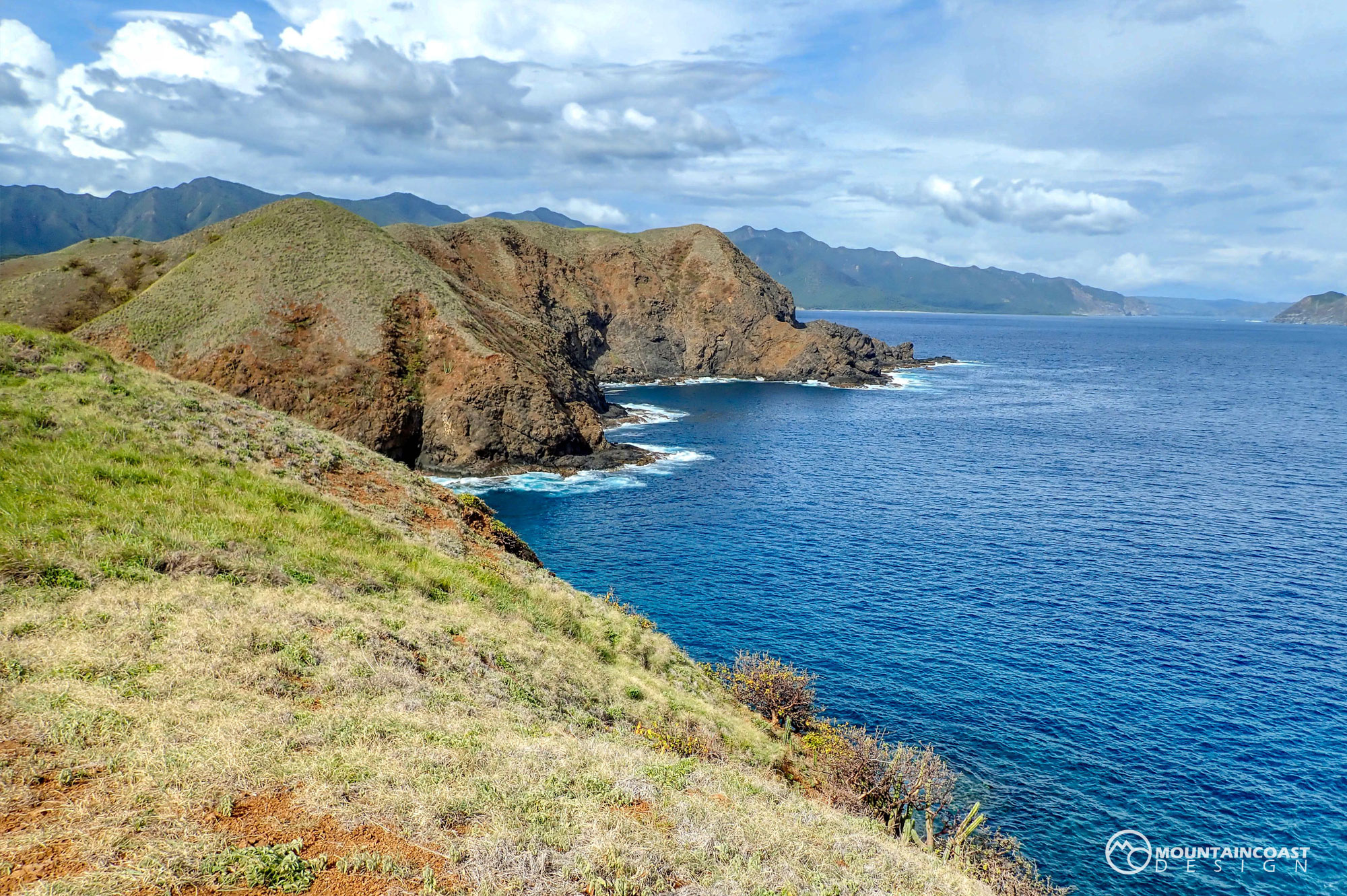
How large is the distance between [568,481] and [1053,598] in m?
44.4

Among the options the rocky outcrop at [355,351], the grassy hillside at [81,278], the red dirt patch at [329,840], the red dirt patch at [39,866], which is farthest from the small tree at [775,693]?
the grassy hillside at [81,278]

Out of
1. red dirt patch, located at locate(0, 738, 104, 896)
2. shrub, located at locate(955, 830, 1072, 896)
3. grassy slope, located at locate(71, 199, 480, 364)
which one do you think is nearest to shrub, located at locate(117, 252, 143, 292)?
grassy slope, located at locate(71, 199, 480, 364)

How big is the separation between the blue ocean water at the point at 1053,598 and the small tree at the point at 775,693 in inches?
128

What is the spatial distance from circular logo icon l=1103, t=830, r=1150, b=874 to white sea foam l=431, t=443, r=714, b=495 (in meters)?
49.6

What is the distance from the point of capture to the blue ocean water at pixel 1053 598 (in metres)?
28.8

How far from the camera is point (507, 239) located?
145250mm

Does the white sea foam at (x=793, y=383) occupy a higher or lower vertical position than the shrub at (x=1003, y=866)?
higher

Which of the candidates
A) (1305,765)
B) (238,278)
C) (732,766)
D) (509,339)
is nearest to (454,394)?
(509,339)

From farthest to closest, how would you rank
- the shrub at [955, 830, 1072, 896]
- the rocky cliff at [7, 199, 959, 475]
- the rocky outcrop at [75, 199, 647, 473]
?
1. the rocky cliff at [7, 199, 959, 475]
2. the rocky outcrop at [75, 199, 647, 473]
3. the shrub at [955, 830, 1072, 896]

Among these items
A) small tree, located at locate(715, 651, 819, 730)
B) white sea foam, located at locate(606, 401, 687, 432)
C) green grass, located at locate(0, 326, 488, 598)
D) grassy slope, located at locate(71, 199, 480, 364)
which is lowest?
small tree, located at locate(715, 651, 819, 730)

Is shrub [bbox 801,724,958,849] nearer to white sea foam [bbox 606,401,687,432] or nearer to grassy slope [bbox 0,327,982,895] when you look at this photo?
grassy slope [bbox 0,327,982,895]

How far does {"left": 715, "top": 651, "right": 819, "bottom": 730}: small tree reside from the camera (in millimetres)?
30906

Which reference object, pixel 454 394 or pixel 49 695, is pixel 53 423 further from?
pixel 454 394

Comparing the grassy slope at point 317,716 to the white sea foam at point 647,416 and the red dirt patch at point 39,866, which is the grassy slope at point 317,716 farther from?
the white sea foam at point 647,416
